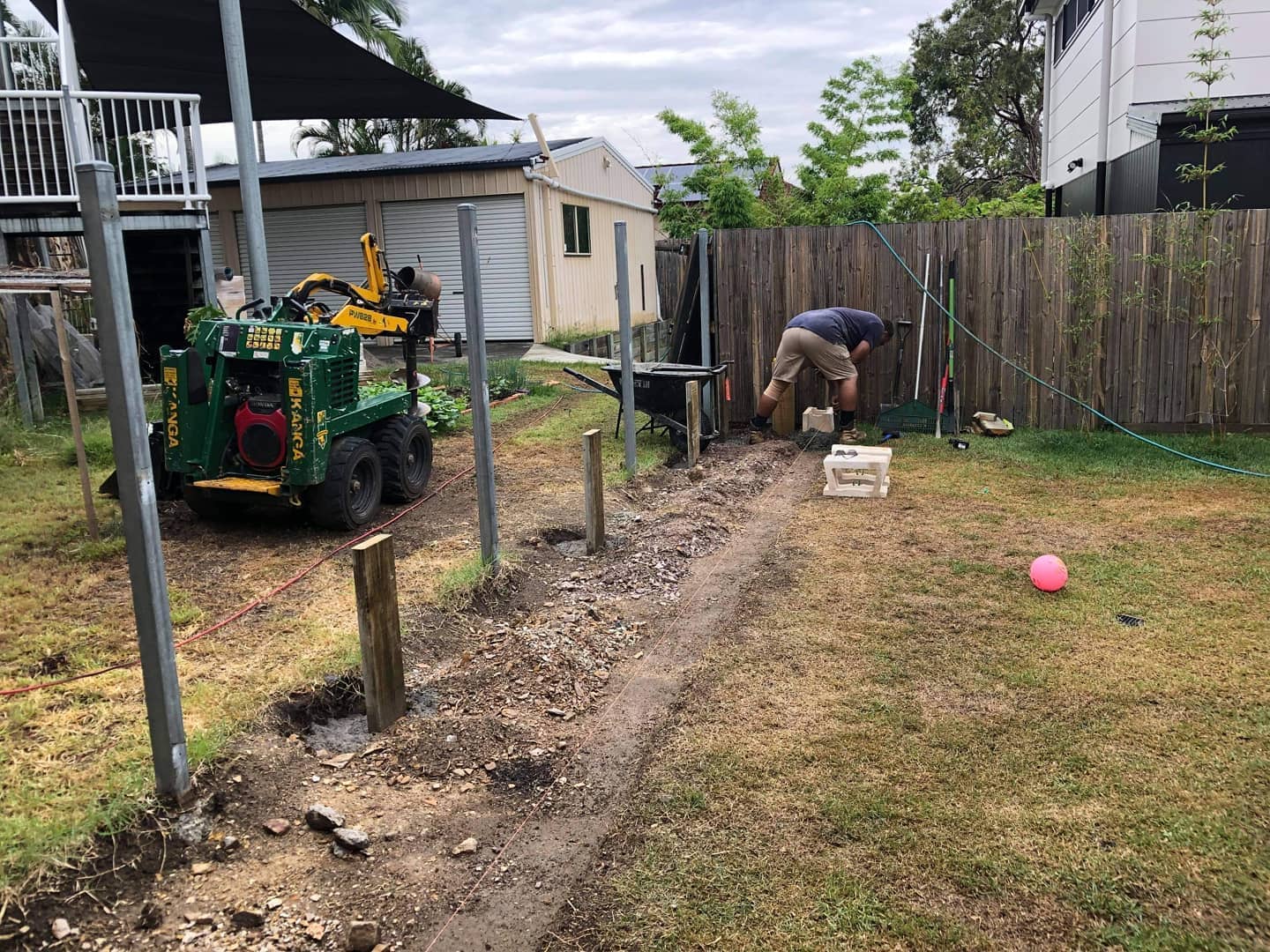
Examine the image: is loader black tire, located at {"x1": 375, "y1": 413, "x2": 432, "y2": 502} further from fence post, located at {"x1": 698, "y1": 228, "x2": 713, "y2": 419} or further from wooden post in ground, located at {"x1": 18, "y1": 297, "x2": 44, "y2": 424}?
wooden post in ground, located at {"x1": 18, "y1": 297, "x2": 44, "y2": 424}

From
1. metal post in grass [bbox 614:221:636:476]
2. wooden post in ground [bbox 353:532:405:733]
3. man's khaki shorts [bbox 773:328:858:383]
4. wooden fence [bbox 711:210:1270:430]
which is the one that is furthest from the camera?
man's khaki shorts [bbox 773:328:858:383]

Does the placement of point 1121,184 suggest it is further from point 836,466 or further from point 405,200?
point 405,200

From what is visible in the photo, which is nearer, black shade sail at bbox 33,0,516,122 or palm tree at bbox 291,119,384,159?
black shade sail at bbox 33,0,516,122

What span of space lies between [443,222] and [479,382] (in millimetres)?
12786

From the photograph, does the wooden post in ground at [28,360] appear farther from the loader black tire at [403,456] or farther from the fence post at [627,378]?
the fence post at [627,378]

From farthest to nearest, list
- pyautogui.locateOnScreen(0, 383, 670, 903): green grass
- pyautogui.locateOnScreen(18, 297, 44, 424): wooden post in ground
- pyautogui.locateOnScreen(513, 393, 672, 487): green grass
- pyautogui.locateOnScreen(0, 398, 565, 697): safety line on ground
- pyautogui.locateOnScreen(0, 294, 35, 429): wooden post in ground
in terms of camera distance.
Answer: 1. pyautogui.locateOnScreen(18, 297, 44, 424): wooden post in ground
2. pyautogui.locateOnScreen(0, 294, 35, 429): wooden post in ground
3. pyautogui.locateOnScreen(513, 393, 672, 487): green grass
4. pyautogui.locateOnScreen(0, 398, 565, 697): safety line on ground
5. pyautogui.locateOnScreen(0, 383, 670, 903): green grass

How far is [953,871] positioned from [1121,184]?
10.8 meters

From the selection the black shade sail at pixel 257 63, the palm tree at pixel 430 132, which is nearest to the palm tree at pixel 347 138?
the palm tree at pixel 430 132

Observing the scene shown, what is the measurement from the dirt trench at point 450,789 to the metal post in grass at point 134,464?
0.96 feet

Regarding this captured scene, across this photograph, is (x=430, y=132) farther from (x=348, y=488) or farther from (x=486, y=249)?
(x=348, y=488)

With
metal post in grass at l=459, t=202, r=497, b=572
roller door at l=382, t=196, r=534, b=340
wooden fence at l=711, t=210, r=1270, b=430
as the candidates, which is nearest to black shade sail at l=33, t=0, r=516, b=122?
roller door at l=382, t=196, r=534, b=340

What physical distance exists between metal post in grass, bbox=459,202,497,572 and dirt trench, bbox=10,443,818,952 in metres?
0.31

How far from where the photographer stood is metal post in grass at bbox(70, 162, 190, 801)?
9.00ft

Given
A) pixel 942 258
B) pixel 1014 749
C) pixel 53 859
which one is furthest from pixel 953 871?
pixel 942 258
